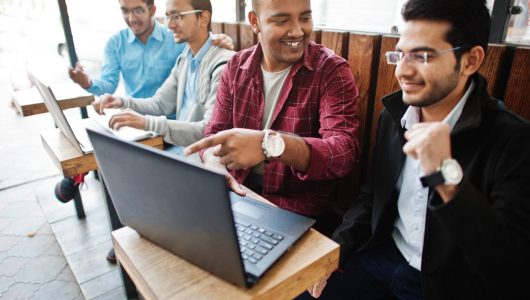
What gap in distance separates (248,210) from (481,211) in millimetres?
595

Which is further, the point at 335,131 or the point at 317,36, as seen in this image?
the point at 317,36

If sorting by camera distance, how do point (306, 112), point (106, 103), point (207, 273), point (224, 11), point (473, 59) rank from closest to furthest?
point (207, 273) < point (473, 59) < point (306, 112) < point (106, 103) < point (224, 11)

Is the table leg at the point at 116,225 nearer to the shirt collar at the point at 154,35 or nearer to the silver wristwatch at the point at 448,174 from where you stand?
the shirt collar at the point at 154,35

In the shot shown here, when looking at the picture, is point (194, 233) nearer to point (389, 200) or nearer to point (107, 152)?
point (107, 152)

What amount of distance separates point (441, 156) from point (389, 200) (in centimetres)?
54

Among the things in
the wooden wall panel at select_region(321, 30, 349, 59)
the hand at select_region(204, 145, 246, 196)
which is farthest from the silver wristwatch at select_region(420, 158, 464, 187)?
the wooden wall panel at select_region(321, 30, 349, 59)

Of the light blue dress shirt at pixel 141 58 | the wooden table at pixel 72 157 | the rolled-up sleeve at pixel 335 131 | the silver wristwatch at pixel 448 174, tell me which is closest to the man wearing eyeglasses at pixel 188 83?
the wooden table at pixel 72 157

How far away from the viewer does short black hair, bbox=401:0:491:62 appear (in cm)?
105

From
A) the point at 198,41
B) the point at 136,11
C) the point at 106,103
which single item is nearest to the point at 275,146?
the point at 106,103

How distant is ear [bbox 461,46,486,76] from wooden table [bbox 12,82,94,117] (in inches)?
85.0

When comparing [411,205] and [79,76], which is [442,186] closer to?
[411,205]

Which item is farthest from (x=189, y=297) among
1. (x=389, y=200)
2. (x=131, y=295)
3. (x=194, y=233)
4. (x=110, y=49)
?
(x=110, y=49)

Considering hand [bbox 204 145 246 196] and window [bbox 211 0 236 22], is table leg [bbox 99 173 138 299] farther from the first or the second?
window [bbox 211 0 236 22]

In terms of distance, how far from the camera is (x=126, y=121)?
1.77 m
